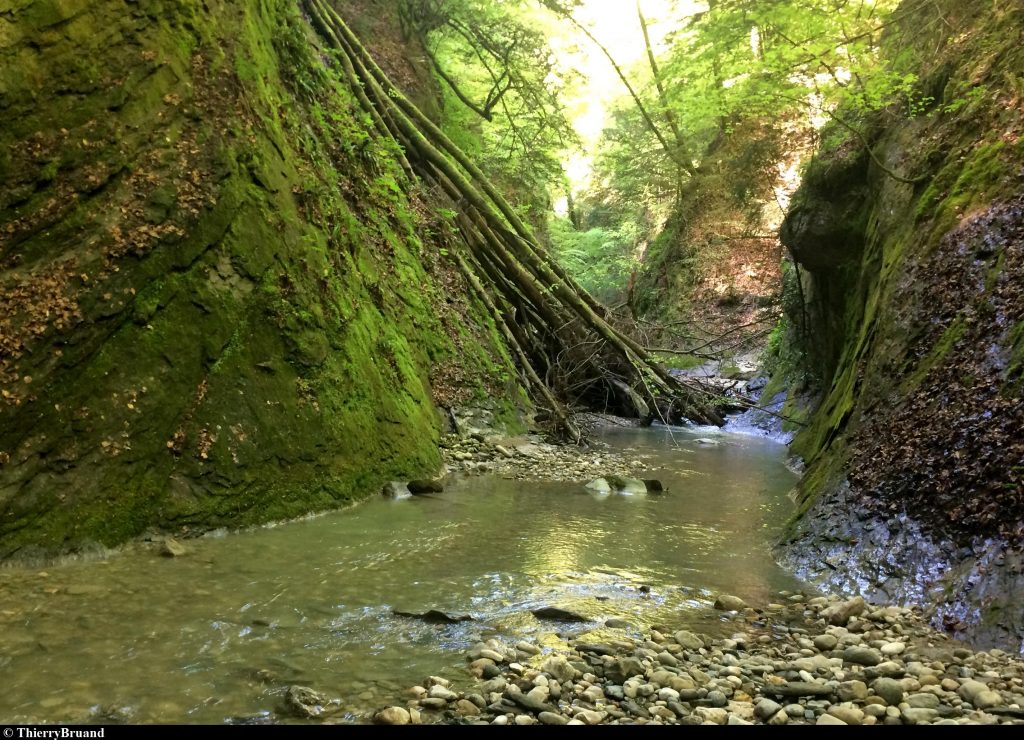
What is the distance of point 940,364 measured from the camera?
4.47m

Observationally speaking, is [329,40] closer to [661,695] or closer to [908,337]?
[908,337]

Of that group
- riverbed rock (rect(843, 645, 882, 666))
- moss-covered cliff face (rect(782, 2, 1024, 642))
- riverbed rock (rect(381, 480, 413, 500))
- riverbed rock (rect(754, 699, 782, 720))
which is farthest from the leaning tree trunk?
riverbed rock (rect(754, 699, 782, 720))

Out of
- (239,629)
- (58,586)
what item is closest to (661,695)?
(239,629)

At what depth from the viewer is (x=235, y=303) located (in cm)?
487

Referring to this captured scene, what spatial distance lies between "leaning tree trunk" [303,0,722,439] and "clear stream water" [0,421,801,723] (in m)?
5.25

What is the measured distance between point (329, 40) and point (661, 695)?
1147 cm

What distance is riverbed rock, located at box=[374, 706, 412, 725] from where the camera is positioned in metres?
2.21

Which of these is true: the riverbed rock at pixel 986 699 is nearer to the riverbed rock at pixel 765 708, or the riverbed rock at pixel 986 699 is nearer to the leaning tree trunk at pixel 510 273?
the riverbed rock at pixel 765 708

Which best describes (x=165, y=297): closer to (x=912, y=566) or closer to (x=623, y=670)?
(x=623, y=670)

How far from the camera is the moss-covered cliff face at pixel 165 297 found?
150 inches

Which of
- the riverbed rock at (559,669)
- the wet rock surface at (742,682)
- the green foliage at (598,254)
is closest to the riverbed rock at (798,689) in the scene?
the wet rock surface at (742,682)

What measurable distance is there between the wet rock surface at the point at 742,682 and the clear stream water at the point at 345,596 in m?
0.26

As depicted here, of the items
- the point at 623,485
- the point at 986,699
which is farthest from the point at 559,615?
the point at 623,485

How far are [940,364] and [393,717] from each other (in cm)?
433
